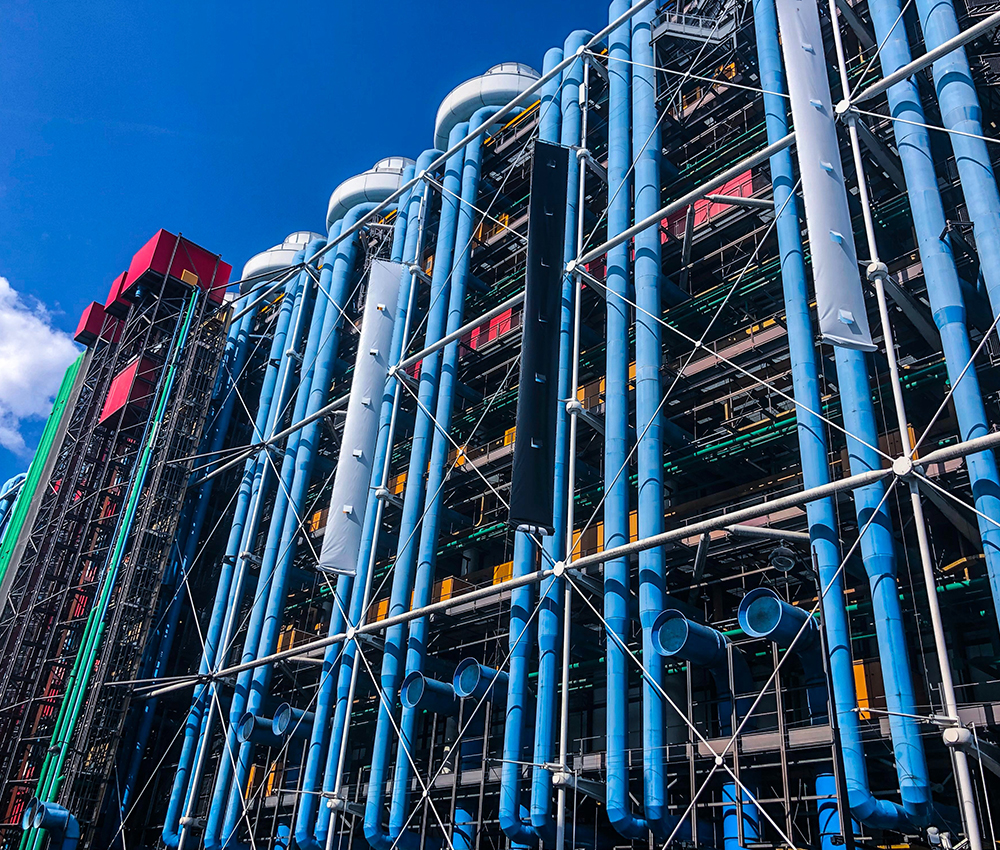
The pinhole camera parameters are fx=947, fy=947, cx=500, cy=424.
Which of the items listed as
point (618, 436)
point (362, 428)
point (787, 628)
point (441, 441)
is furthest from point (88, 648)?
point (787, 628)

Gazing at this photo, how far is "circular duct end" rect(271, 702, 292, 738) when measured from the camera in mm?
24125

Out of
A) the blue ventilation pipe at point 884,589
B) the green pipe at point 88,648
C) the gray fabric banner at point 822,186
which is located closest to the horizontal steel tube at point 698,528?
the blue ventilation pipe at point 884,589

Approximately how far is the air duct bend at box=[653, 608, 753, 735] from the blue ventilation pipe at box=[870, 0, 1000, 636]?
4.60 metres

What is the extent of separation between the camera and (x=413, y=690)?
68.1 ft

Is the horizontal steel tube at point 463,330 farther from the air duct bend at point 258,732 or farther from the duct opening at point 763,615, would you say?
the duct opening at point 763,615

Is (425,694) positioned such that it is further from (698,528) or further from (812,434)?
(812,434)

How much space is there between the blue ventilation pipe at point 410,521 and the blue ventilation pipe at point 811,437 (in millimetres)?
10052

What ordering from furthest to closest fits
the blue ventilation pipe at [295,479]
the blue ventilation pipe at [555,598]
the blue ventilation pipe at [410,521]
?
1. the blue ventilation pipe at [295,479]
2. the blue ventilation pipe at [410,521]
3. the blue ventilation pipe at [555,598]

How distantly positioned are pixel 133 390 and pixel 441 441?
17.2 m

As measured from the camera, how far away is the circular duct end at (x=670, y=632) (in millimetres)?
16062

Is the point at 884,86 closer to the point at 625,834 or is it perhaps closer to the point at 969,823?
the point at 969,823

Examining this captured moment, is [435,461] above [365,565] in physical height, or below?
above

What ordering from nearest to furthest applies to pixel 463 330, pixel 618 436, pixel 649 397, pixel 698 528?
pixel 698 528 → pixel 649 397 → pixel 618 436 → pixel 463 330

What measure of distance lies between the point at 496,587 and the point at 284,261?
94.5ft
